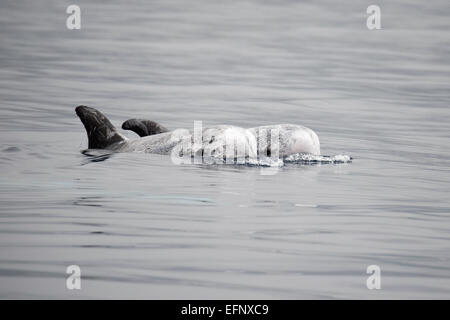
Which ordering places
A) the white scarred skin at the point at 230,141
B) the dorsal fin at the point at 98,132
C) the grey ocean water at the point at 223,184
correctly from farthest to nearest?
the dorsal fin at the point at 98,132 → the white scarred skin at the point at 230,141 → the grey ocean water at the point at 223,184

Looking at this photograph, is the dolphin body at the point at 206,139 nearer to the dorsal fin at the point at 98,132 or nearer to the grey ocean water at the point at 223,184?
the dorsal fin at the point at 98,132

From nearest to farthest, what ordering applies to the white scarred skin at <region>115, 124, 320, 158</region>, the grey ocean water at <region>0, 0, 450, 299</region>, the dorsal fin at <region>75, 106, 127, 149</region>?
1. the grey ocean water at <region>0, 0, 450, 299</region>
2. the white scarred skin at <region>115, 124, 320, 158</region>
3. the dorsal fin at <region>75, 106, 127, 149</region>

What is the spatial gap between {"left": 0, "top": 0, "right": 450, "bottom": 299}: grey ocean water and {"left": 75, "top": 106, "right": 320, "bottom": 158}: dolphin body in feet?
1.95

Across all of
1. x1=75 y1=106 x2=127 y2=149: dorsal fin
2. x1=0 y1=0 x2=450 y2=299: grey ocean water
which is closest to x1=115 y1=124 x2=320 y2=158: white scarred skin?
x1=75 y1=106 x2=127 y2=149: dorsal fin

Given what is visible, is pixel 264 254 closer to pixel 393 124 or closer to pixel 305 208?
pixel 305 208

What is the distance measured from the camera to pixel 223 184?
533 inches

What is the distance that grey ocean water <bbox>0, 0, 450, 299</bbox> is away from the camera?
859cm

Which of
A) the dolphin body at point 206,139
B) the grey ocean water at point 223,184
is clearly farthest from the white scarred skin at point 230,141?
the grey ocean water at point 223,184

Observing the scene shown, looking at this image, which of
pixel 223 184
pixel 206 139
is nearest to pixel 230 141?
pixel 206 139

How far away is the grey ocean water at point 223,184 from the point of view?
338 inches

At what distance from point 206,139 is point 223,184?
303 centimetres

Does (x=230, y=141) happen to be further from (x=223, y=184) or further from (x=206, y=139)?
(x=223, y=184)

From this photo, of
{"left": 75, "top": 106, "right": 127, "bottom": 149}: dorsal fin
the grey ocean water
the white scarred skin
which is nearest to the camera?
the grey ocean water

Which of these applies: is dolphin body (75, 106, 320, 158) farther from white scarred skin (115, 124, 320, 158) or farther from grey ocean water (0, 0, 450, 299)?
grey ocean water (0, 0, 450, 299)
